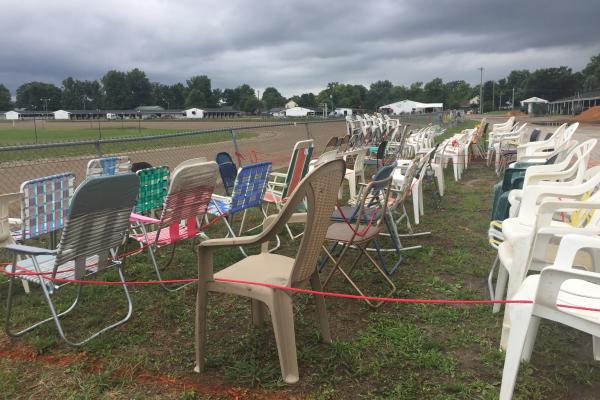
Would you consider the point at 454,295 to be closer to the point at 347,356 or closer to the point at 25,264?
the point at 347,356

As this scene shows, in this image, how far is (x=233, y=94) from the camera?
5221 inches

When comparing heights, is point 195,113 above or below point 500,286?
above

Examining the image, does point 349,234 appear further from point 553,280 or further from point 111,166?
point 111,166

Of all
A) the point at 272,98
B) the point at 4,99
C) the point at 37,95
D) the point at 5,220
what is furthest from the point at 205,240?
the point at 37,95

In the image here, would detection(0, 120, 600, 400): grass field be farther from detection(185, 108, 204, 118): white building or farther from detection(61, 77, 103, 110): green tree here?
detection(61, 77, 103, 110): green tree

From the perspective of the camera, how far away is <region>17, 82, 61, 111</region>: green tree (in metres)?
117

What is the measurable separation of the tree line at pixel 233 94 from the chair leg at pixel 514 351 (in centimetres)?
10978

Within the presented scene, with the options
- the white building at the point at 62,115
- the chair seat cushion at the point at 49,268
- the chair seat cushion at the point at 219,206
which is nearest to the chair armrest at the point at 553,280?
the chair seat cushion at the point at 49,268

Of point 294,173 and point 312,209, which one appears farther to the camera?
point 294,173

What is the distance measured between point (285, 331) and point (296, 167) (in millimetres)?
3297

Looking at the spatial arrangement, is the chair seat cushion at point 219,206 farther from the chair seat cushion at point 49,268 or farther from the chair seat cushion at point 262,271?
the chair seat cushion at point 262,271

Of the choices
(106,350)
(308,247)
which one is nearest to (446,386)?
(308,247)

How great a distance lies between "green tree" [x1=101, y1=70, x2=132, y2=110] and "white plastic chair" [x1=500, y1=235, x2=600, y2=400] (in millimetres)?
132152

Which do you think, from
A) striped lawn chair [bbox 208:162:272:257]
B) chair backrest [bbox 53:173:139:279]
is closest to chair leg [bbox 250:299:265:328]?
chair backrest [bbox 53:173:139:279]
